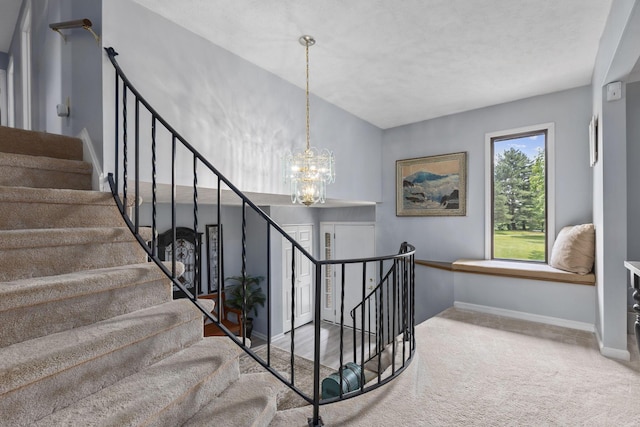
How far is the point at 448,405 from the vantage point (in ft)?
6.20

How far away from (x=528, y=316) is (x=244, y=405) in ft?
11.2

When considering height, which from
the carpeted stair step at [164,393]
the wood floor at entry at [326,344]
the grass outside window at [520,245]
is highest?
the grass outside window at [520,245]

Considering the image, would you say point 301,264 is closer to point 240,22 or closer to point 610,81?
point 240,22

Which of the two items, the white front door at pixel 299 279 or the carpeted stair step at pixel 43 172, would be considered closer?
the carpeted stair step at pixel 43 172

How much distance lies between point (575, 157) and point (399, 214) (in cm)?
234

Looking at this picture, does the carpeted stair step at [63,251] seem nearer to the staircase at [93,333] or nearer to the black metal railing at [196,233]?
the staircase at [93,333]

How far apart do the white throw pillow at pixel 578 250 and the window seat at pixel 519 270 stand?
0.07 m

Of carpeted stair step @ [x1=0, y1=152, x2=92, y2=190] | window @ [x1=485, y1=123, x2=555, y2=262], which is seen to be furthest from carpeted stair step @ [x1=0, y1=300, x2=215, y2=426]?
window @ [x1=485, y1=123, x2=555, y2=262]

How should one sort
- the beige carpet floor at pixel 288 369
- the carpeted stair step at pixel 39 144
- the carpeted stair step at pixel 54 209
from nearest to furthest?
1. the carpeted stair step at pixel 54 209
2. the carpeted stair step at pixel 39 144
3. the beige carpet floor at pixel 288 369

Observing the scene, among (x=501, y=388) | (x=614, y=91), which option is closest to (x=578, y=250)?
(x=614, y=91)

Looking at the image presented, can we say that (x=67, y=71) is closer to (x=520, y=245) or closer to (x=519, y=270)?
(x=519, y=270)

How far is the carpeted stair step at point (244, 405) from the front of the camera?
133 cm

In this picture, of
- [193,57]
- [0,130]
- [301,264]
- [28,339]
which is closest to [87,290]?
[28,339]

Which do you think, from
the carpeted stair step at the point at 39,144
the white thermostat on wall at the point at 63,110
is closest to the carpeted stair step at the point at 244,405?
the carpeted stair step at the point at 39,144
